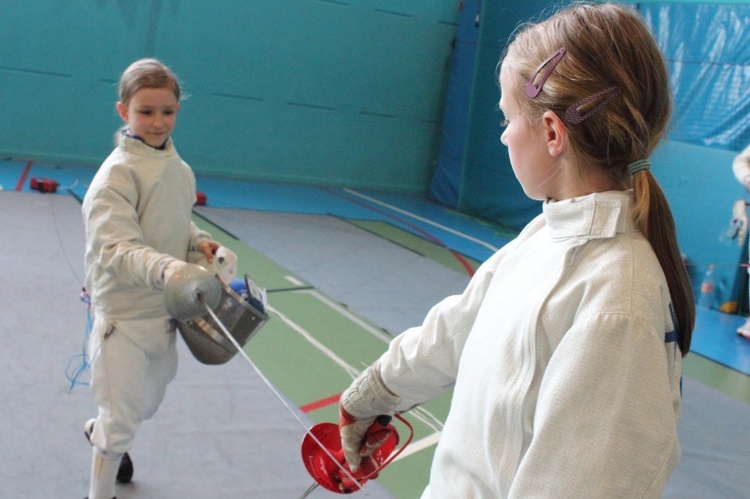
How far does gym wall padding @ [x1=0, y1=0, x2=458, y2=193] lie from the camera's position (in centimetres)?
712

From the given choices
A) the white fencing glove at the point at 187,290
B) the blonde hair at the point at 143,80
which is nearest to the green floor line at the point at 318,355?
the white fencing glove at the point at 187,290

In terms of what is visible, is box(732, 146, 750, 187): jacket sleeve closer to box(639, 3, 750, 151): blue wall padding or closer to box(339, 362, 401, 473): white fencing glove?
box(639, 3, 750, 151): blue wall padding

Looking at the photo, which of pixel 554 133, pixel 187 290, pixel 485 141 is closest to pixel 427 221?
pixel 485 141

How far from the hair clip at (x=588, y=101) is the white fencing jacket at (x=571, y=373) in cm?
10

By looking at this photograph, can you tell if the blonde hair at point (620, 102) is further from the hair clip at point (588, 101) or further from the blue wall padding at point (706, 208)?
the blue wall padding at point (706, 208)

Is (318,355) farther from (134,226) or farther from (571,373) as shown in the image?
(571,373)

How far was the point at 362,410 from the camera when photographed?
1309 millimetres

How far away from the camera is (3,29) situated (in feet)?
22.5

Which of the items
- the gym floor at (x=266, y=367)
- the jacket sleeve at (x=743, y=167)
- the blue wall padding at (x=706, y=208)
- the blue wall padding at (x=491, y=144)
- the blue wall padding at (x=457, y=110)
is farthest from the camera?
the blue wall padding at (x=457, y=110)

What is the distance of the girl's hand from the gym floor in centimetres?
54

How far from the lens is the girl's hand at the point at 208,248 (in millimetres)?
2197

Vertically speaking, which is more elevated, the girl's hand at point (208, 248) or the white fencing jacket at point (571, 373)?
the white fencing jacket at point (571, 373)

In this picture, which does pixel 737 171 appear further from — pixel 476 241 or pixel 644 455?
pixel 644 455

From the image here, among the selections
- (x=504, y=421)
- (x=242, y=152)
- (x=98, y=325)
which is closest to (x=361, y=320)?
(x=98, y=325)
